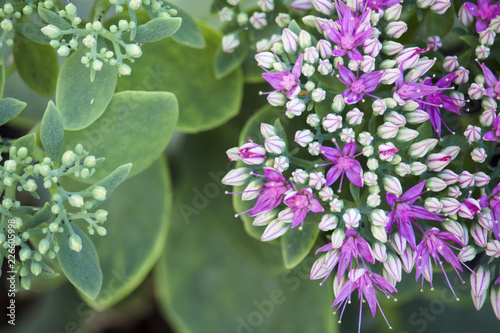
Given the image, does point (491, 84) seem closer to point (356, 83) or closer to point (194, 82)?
point (356, 83)

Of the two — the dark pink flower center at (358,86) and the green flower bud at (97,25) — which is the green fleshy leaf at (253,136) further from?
the green flower bud at (97,25)

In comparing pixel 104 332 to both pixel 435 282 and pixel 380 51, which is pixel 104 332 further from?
pixel 380 51

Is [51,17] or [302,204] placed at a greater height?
[51,17]

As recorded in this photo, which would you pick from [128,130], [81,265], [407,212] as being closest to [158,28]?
[128,130]

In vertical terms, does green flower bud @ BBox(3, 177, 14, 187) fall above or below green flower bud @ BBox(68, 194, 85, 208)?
above

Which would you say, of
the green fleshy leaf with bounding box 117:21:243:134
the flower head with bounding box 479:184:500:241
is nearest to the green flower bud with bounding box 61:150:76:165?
the green fleshy leaf with bounding box 117:21:243:134

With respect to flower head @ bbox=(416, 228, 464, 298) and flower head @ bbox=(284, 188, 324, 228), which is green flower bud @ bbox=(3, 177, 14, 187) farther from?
flower head @ bbox=(416, 228, 464, 298)

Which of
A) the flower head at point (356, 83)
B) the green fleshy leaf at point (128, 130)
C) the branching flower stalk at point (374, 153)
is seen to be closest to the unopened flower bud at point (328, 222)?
the branching flower stalk at point (374, 153)
